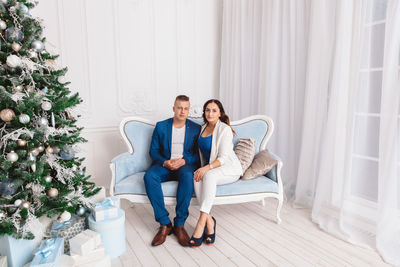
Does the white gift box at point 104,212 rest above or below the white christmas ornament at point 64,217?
below

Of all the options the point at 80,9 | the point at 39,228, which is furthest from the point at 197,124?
the point at 80,9

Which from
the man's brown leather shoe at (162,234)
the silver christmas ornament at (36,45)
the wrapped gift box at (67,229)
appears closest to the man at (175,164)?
the man's brown leather shoe at (162,234)

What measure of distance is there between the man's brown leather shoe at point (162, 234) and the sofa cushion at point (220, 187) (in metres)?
0.26

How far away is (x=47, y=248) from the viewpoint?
1.64m

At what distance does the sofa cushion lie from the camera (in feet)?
7.40

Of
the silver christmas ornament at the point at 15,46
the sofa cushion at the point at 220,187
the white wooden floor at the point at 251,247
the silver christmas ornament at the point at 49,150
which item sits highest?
the silver christmas ornament at the point at 15,46

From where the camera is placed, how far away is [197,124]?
265 centimetres

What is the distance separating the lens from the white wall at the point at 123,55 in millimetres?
2955

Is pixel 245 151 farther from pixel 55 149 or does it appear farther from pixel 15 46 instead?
pixel 15 46

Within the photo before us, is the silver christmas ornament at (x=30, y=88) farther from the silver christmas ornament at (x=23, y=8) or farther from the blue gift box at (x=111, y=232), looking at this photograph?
the blue gift box at (x=111, y=232)

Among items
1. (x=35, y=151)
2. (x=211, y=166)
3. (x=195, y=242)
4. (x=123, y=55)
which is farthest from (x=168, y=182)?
(x=123, y=55)

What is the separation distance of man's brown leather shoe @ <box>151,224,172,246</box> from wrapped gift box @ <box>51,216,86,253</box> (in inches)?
21.7

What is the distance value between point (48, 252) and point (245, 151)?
5.65ft

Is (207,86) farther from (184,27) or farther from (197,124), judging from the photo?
(197,124)
